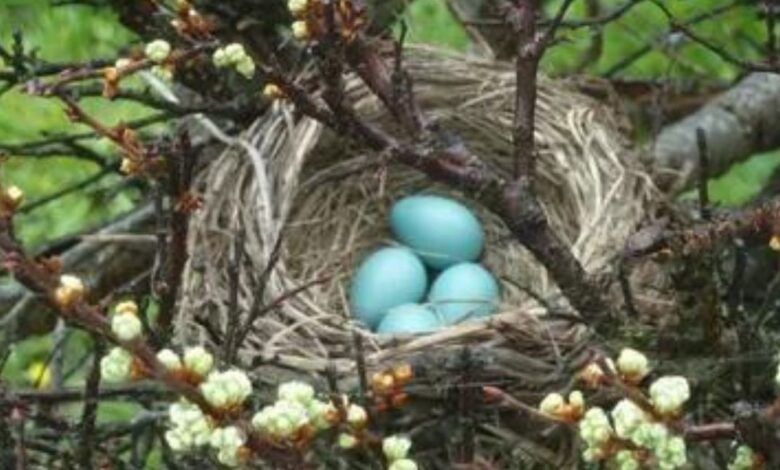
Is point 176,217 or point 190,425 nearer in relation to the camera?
point 190,425

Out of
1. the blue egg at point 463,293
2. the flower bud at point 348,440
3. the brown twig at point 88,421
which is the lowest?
the blue egg at point 463,293

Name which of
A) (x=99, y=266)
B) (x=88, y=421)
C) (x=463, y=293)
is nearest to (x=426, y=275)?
(x=463, y=293)

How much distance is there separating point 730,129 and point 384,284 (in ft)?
2.62

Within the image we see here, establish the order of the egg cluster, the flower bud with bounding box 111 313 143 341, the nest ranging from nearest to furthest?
1. the flower bud with bounding box 111 313 143 341
2. the nest
3. the egg cluster

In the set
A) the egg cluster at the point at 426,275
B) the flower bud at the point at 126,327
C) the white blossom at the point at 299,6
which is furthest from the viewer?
the egg cluster at the point at 426,275

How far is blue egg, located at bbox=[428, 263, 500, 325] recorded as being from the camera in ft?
9.62

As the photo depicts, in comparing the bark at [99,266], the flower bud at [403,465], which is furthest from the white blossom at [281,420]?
the bark at [99,266]

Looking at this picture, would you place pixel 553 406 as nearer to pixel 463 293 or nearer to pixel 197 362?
pixel 197 362

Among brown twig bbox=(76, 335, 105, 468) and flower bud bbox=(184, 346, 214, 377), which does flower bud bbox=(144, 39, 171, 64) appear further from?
flower bud bbox=(184, 346, 214, 377)

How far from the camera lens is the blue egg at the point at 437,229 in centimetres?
317

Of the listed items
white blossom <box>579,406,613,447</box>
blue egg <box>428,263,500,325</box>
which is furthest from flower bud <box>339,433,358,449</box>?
blue egg <box>428,263,500,325</box>

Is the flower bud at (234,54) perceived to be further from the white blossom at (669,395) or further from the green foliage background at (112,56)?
the green foliage background at (112,56)

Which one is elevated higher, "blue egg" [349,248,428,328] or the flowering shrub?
the flowering shrub

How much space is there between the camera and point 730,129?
3533 mm
